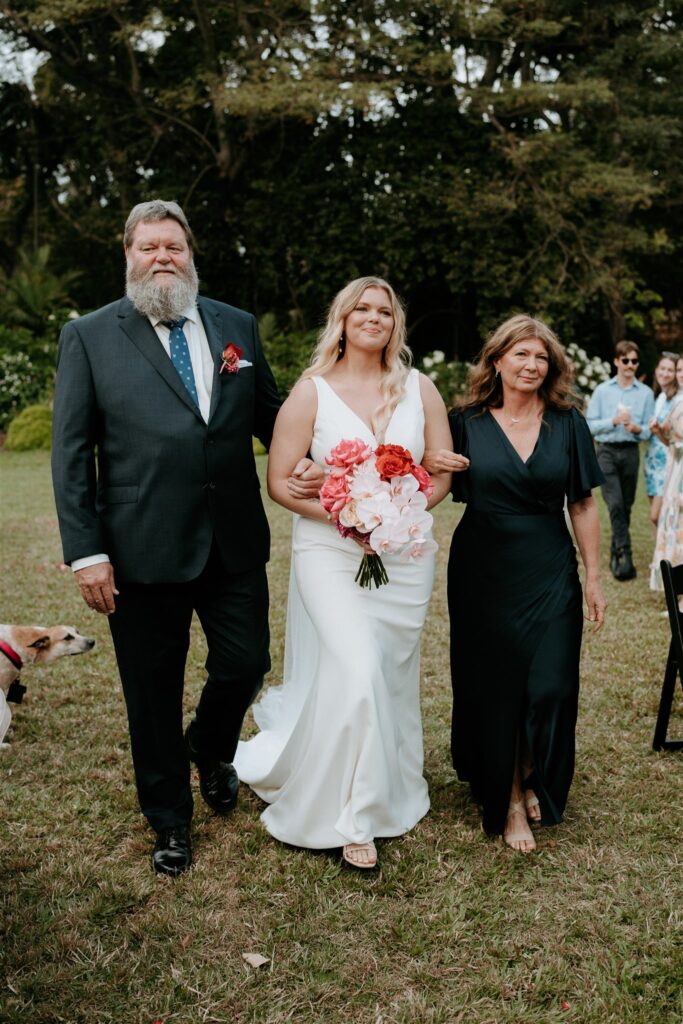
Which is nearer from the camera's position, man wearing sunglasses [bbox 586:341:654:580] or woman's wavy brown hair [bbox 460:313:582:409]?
woman's wavy brown hair [bbox 460:313:582:409]

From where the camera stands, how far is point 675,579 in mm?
4758

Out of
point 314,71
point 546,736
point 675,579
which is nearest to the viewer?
point 546,736

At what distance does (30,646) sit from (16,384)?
59.5 ft

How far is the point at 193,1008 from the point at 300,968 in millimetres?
385

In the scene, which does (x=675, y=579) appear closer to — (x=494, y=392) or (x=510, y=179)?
(x=494, y=392)

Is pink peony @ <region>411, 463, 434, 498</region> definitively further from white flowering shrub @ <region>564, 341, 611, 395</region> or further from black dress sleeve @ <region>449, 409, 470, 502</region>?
white flowering shrub @ <region>564, 341, 611, 395</region>

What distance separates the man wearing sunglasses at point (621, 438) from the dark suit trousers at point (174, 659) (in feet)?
20.8

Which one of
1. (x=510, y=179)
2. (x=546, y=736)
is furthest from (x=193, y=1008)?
(x=510, y=179)

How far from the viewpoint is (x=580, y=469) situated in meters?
4.08

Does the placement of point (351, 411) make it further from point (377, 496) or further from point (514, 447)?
point (514, 447)

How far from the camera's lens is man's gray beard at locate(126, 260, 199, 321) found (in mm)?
3602

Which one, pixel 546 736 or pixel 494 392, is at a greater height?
pixel 494 392

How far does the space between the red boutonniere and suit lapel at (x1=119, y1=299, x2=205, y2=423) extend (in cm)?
22

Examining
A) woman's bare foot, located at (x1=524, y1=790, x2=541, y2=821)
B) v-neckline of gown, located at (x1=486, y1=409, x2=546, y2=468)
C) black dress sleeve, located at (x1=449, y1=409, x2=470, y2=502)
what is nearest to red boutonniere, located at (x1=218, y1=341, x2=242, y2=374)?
black dress sleeve, located at (x1=449, y1=409, x2=470, y2=502)
